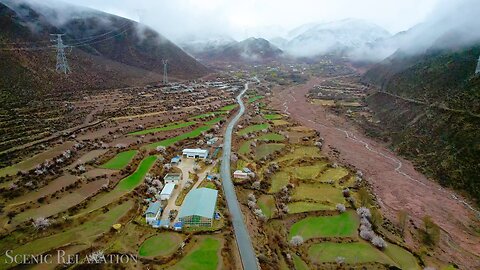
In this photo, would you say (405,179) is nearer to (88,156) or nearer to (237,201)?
(237,201)

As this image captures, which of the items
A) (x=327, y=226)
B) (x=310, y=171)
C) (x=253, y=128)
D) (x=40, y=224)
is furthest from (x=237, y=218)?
(x=253, y=128)

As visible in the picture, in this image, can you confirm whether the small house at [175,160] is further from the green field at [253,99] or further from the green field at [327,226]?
the green field at [253,99]

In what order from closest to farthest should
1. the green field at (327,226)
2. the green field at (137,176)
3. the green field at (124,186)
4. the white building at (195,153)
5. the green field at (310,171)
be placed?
the green field at (327,226)
the green field at (124,186)
the green field at (137,176)
the green field at (310,171)
the white building at (195,153)

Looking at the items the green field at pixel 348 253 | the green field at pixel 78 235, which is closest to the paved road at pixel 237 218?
the green field at pixel 348 253

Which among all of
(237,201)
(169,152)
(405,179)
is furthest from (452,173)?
(169,152)

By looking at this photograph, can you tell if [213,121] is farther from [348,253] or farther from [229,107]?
[348,253]
